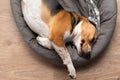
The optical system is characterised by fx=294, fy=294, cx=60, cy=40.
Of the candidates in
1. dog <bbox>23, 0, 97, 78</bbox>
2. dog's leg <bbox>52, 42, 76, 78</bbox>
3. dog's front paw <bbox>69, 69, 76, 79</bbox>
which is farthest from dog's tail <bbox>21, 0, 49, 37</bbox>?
dog's front paw <bbox>69, 69, 76, 79</bbox>

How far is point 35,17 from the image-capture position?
191 cm

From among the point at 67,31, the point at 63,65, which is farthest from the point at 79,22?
the point at 63,65

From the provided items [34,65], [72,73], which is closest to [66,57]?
[72,73]

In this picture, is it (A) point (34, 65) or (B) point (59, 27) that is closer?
(B) point (59, 27)

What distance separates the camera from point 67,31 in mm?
1858

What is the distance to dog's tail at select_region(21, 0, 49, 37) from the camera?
1896 mm

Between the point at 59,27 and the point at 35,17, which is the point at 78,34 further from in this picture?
the point at 35,17

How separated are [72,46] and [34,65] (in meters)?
0.30

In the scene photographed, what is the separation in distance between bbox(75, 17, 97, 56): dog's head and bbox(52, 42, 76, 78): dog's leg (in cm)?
11

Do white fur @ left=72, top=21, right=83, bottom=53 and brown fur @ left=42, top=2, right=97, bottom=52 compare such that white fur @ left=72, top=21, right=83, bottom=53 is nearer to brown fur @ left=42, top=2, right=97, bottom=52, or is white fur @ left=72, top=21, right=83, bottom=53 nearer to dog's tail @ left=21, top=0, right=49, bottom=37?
brown fur @ left=42, top=2, right=97, bottom=52

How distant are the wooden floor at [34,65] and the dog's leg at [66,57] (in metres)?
0.13

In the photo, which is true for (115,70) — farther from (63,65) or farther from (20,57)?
(20,57)

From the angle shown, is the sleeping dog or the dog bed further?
the dog bed

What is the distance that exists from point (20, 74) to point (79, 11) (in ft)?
1.95
